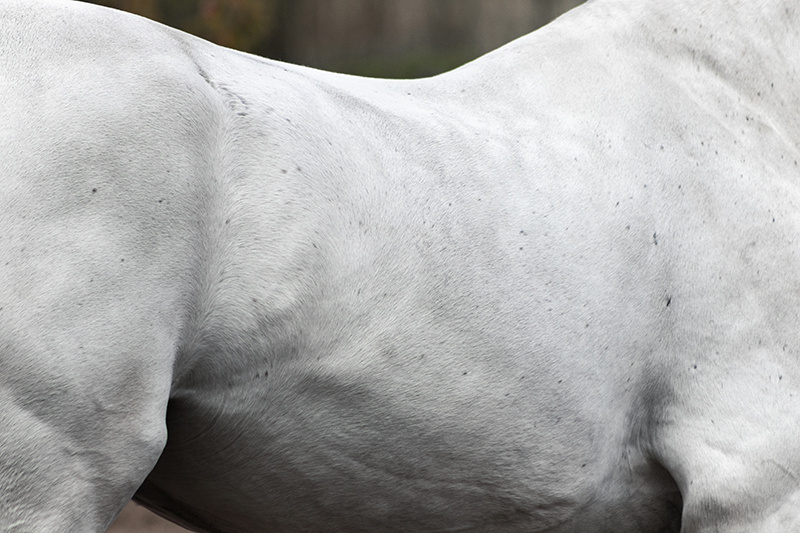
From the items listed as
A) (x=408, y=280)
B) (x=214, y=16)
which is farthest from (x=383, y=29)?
(x=408, y=280)

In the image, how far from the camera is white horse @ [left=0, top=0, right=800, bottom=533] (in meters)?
1.20

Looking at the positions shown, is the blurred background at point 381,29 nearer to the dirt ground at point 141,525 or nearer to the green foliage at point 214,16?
the green foliage at point 214,16

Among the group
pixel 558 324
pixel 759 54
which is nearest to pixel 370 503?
pixel 558 324

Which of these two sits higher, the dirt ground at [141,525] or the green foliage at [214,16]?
the green foliage at [214,16]

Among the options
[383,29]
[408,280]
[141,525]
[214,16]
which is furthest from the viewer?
[383,29]

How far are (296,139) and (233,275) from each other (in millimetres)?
250

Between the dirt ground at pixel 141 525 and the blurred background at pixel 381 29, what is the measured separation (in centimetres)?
286

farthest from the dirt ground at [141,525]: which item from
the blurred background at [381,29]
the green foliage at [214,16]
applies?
the blurred background at [381,29]

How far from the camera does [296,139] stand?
140 cm

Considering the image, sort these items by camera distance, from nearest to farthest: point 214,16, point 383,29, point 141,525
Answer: point 141,525 < point 214,16 < point 383,29

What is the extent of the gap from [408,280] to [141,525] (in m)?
3.33

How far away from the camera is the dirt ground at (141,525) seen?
4.16m

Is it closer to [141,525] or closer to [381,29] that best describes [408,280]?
[141,525]

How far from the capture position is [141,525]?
4281mm
